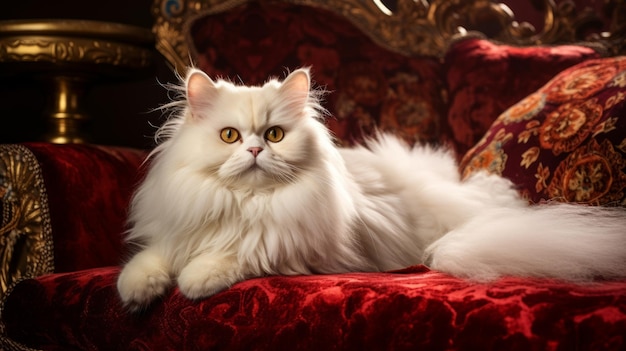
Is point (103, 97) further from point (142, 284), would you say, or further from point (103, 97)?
point (142, 284)

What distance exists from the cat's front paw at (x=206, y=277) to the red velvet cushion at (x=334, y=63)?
3.45ft

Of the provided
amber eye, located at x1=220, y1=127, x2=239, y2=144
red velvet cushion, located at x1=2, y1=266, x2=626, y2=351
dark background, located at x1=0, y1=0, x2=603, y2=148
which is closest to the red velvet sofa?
red velvet cushion, located at x1=2, y1=266, x2=626, y2=351

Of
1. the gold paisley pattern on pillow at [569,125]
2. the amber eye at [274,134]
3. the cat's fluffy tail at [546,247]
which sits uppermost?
the gold paisley pattern on pillow at [569,125]

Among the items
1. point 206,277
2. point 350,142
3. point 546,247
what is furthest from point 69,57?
point 546,247

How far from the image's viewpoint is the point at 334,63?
226 centimetres

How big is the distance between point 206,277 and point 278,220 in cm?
16

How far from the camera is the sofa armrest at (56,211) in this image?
5.18 ft

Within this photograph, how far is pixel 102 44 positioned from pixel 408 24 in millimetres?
1010

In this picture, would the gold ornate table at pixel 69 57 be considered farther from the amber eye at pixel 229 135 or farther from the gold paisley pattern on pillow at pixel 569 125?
the gold paisley pattern on pillow at pixel 569 125

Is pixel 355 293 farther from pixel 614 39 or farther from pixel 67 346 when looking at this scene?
pixel 614 39

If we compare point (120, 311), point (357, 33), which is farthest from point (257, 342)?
point (357, 33)

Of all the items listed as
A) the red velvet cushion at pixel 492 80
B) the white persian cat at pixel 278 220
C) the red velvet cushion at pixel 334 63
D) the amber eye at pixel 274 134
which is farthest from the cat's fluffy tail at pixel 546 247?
the red velvet cushion at pixel 334 63

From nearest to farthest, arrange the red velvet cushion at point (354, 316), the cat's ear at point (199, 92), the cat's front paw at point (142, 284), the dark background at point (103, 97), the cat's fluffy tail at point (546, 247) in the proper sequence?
1. the red velvet cushion at point (354, 316)
2. the cat's fluffy tail at point (546, 247)
3. the cat's front paw at point (142, 284)
4. the cat's ear at point (199, 92)
5. the dark background at point (103, 97)

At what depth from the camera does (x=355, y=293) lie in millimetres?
1084
